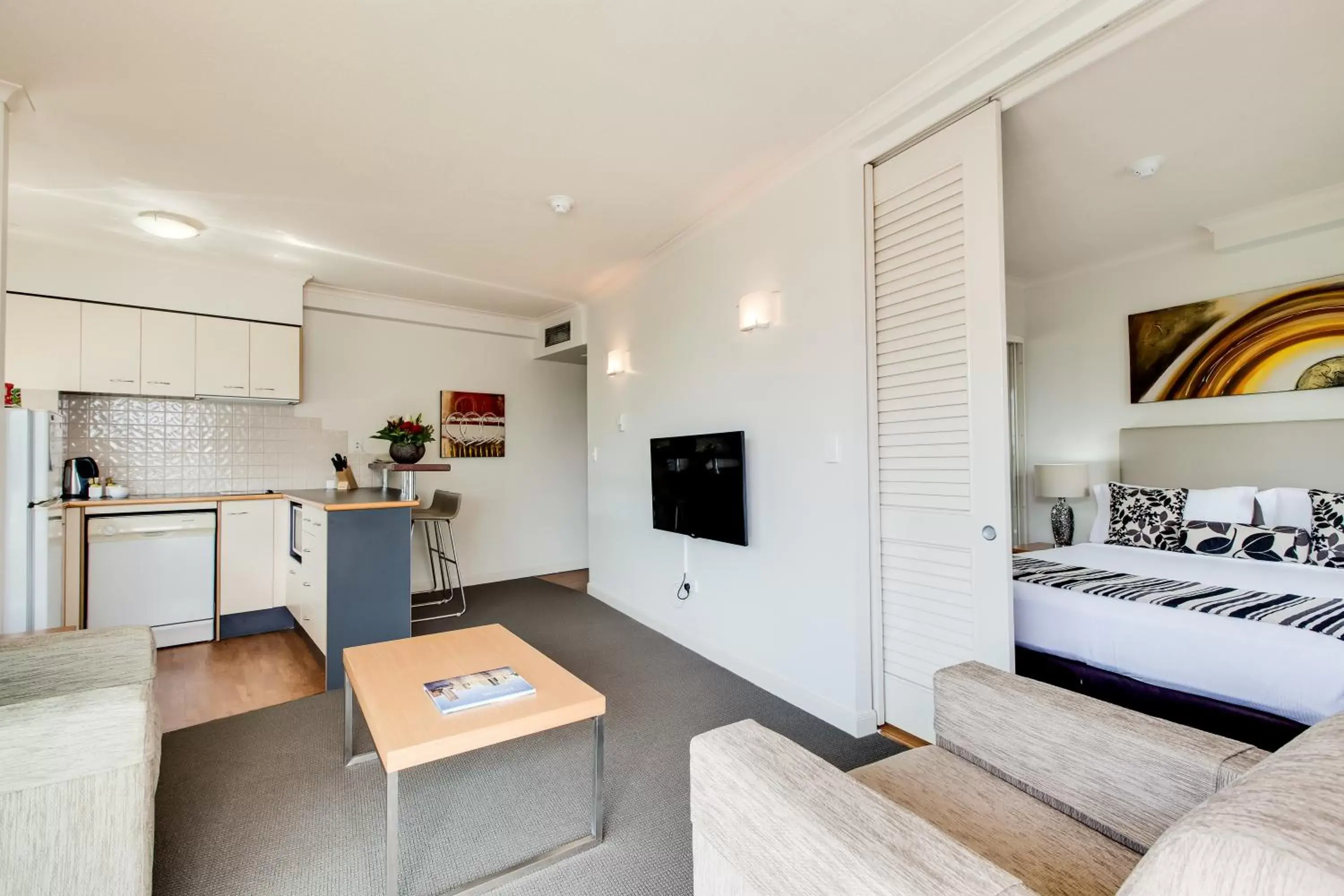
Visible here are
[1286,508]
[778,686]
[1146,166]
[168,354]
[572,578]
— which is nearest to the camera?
[1146,166]

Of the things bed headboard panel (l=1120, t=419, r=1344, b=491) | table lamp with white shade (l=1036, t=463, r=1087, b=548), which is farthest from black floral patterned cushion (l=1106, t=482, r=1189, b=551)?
table lamp with white shade (l=1036, t=463, r=1087, b=548)

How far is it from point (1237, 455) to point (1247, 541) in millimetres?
725

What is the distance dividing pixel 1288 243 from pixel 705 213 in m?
3.29

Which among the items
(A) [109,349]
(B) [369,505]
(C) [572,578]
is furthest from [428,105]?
(C) [572,578]

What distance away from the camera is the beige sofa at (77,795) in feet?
3.58

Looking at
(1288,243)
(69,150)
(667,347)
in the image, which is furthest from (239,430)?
(1288,243)

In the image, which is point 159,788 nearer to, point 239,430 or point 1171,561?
point 239,430

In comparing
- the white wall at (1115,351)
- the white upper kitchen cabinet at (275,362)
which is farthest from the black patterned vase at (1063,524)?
the white upper kitchen cabinet at (275,362)

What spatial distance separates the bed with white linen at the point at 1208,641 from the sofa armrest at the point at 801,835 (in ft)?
5.78

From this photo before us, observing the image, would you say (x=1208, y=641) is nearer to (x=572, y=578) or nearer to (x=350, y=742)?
(x=350, y=742)

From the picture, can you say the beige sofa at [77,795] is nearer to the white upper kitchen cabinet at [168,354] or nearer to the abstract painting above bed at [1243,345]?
the white upper kitchen cabinet at [168,354]

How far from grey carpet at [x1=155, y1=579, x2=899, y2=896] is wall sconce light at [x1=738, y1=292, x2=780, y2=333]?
6.16ft

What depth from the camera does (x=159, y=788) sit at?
2.11m

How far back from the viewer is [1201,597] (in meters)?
2.30
